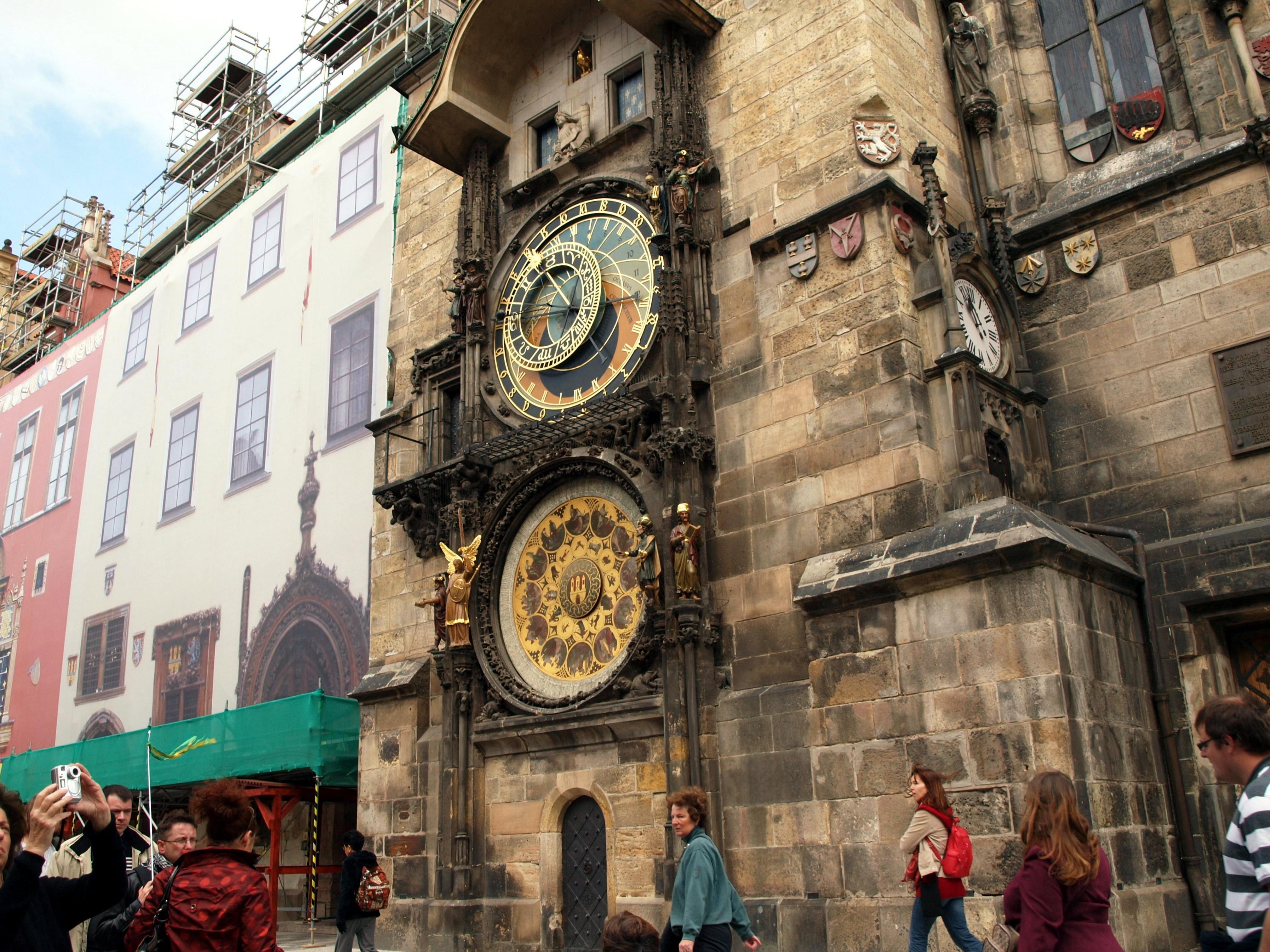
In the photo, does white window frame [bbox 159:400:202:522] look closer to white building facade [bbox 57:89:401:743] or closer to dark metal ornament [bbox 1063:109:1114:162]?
white building facade [bbox 57:89:401:743]

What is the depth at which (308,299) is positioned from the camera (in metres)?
20.0

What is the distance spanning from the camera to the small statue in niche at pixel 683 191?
11039 mm

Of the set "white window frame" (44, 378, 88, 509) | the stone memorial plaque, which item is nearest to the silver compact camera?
the stone memorial plaque

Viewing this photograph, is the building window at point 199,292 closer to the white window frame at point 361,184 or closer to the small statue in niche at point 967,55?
the white window frame at point 361,184

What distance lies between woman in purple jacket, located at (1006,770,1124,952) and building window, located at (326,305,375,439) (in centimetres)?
1506

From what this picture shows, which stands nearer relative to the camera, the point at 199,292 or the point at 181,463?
the point at 181,463

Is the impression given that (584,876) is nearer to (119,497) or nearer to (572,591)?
(572,591)

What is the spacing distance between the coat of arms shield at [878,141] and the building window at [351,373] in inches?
394

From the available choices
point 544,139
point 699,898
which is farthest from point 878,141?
point 699,898

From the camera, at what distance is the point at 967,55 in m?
11.8

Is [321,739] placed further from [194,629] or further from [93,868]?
[93,868]

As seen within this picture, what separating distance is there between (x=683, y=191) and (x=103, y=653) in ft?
60.9

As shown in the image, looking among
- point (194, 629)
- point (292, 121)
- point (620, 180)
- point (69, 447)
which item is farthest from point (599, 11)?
point (69, 447)

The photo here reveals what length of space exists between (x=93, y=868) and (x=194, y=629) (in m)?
18.0
